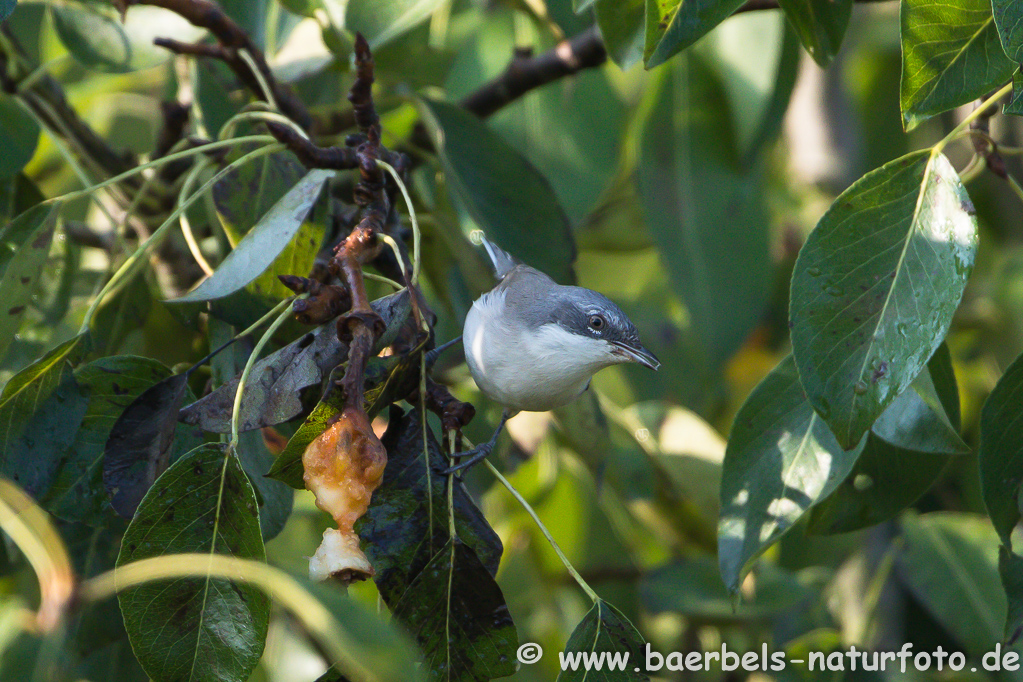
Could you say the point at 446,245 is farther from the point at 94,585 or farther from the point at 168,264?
the point at 94,585

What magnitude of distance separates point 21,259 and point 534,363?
0.70 metres

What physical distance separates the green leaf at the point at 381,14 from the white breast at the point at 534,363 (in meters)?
0.56

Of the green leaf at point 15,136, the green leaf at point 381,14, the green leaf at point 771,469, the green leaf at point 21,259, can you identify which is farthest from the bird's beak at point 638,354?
the green leaf at point 15,136

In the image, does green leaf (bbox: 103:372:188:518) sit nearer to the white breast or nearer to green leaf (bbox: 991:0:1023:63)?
the white breast

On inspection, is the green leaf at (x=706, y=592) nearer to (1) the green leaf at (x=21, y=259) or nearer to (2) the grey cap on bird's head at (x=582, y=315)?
(2) the grey cap on bird's head at (x=582, y=315)

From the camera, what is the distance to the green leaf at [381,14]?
1380 millimetres

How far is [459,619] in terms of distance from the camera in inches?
38.0

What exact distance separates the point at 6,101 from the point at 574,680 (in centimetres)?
131

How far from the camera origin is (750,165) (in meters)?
2.47

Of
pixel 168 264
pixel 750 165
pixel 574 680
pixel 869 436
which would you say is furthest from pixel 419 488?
pixel 750 165

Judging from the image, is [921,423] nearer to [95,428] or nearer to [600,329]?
[600,329]

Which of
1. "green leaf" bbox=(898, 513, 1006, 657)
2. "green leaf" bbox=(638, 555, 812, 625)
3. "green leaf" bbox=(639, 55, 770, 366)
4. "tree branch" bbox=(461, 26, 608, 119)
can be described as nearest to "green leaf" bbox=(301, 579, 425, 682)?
"tree branch" bbox=(461, 26, 608, 119)

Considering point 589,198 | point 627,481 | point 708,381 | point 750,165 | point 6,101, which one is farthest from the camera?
point 708,381

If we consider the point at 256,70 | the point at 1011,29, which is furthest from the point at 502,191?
the point at 1011,29
